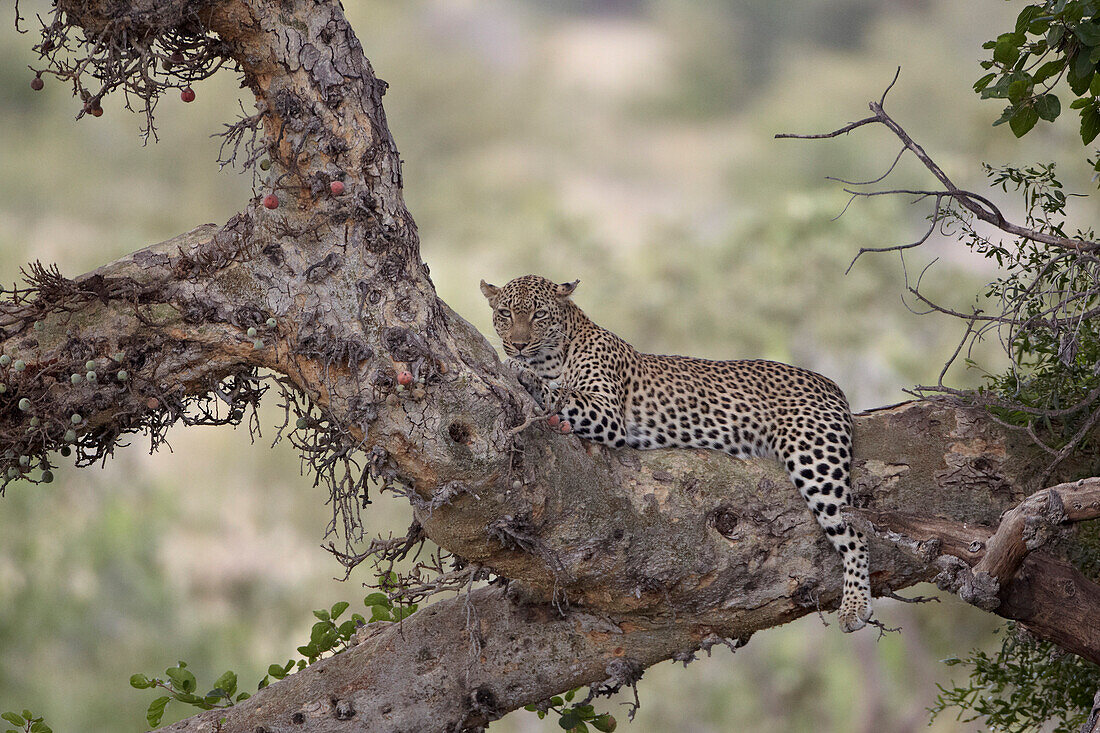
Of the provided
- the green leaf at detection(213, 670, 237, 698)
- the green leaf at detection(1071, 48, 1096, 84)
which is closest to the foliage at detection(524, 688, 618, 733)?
the green leaf at detection(213, 670, 237, 698)

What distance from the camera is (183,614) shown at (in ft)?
44.4

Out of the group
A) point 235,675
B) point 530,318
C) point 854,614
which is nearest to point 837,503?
point 854,614

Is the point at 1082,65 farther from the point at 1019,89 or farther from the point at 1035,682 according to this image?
the point at 1035,682

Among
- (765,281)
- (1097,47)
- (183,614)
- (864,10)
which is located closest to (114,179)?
(183,614)

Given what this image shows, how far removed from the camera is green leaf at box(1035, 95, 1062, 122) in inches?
181

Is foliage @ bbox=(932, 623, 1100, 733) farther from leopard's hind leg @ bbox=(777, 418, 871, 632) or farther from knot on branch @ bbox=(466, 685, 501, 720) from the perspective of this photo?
knot on branch @ bbox=(466, 685, 501, 720)

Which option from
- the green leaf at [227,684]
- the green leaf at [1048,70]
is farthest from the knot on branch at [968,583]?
the green leaf at [227,684]

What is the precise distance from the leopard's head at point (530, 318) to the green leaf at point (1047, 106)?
103 inches

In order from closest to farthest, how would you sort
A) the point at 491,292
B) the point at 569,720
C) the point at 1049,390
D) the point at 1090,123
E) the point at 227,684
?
the point at 1090,123 < the point at 227,684 < the point at 569,720 < the point at 1049,390 < the point at 491,292

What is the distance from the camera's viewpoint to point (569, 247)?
590 inches

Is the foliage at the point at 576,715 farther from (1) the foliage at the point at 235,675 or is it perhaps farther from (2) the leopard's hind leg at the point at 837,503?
(2) the leopard's hind leg at the point at 837,503

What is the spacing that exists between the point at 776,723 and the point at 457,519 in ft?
37.3

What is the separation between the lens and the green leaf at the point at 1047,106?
4590 millimetres

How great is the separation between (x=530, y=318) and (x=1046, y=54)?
2.93m
